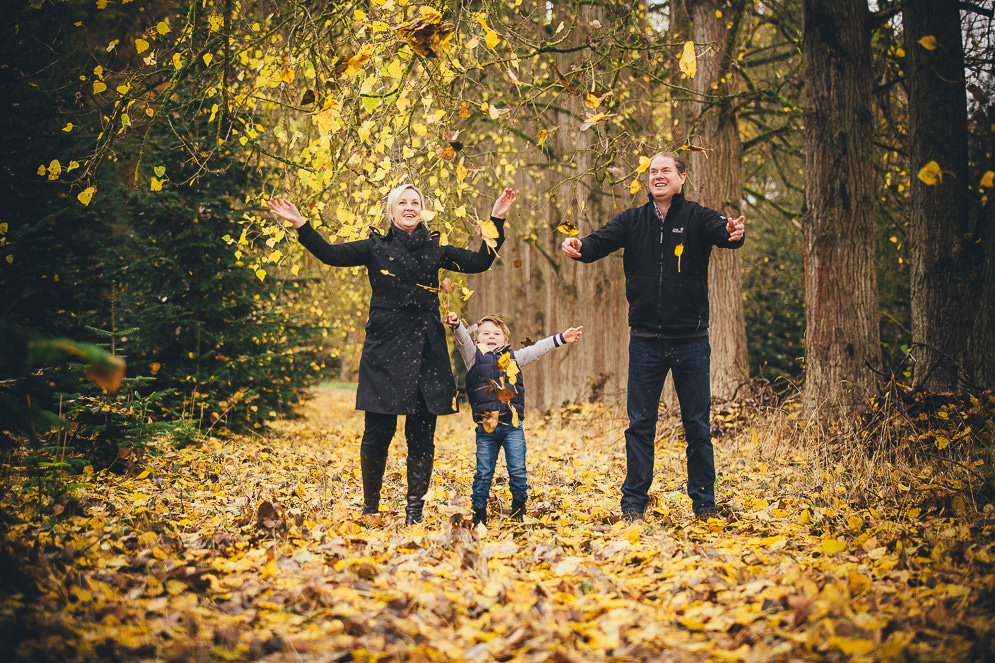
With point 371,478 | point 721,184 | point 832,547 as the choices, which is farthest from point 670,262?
point 721,184

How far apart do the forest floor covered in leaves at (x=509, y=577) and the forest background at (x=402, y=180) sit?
0.45m

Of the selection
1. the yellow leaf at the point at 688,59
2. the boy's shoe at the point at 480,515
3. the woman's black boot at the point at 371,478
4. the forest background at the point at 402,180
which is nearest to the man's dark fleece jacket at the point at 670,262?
the forest background at the point at 402,180

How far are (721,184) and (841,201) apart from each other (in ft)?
6.98

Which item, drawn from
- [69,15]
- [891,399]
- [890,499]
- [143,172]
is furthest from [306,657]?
[143,172]

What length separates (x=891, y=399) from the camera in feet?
14.9

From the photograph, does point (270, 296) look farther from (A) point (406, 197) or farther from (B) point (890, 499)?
(B) point (890, 499)

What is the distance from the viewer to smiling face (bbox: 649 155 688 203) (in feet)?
11.7

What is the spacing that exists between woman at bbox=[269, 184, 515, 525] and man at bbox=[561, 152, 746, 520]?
0.85 m

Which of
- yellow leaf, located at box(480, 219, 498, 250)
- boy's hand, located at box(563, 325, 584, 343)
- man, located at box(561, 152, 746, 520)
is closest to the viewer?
yellow leaf, located at box(480, 219, 498, 250)

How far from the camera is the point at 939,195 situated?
14.8ft

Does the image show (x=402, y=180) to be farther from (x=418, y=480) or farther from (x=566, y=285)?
(x=566, y=285)

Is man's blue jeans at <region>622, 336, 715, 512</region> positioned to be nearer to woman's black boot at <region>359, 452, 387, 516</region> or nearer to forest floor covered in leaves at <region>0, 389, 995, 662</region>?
forest floor covered in leaves at <region>0, 389, 995, 662</region>

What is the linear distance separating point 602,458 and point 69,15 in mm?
6176

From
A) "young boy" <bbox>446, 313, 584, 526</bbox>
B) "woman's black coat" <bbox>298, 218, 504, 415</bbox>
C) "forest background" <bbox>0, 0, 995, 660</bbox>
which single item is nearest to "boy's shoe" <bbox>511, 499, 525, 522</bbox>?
"young boy" <bbox>446, 313, 584, 526</bbox>
